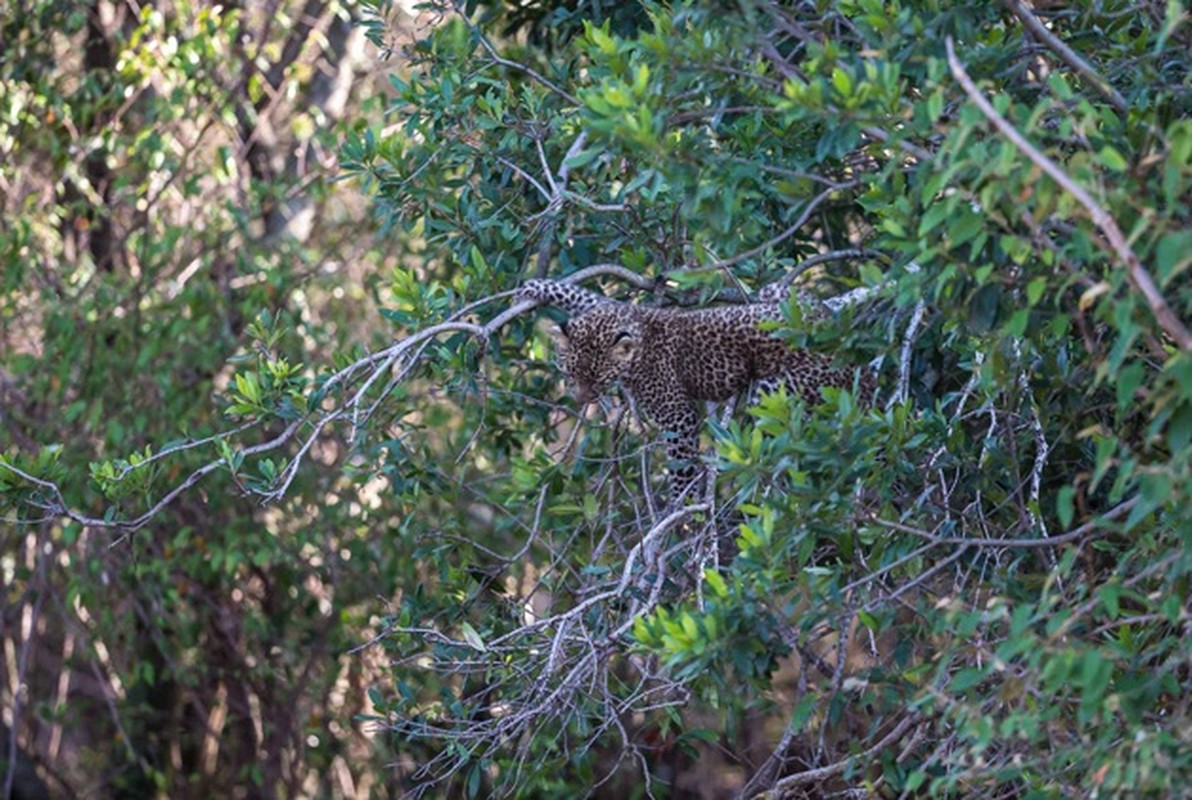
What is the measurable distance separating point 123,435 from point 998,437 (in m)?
4.11

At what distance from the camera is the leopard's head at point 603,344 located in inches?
163

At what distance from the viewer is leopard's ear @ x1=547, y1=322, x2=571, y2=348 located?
4227 millimetres

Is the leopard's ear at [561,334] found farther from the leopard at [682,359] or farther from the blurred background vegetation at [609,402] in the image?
the blurred background vegetation at [609,402]

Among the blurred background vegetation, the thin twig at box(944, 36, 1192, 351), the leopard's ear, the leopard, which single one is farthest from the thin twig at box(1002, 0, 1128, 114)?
the leopard's ear

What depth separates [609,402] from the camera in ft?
16.0

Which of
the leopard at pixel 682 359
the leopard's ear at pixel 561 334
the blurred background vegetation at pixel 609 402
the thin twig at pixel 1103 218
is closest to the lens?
the thin twig at pixel 1103 218

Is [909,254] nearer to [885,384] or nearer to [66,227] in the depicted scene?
[885,384]

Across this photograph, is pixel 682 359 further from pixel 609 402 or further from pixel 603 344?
pixel 609 402

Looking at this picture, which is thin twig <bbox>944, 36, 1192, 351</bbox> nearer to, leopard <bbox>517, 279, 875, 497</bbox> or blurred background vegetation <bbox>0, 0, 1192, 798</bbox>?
blurred background vegetation <bbox>0, 0, 1192, 798</bbox>

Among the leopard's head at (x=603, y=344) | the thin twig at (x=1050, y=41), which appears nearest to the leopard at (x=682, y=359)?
the leopard's head at (x=603, y=344)

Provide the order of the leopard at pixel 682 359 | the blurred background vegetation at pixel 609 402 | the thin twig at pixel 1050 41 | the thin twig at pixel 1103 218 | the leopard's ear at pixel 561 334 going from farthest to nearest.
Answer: the leopard's ear at pixel 561 334, the leopard at pixel 682 359, the thin twig at pixel 1050 41, the blurred background vegetation at pixel 609 402, the thin twig at pixel 1103 218

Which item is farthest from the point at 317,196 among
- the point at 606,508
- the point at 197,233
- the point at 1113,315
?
the point at 1113,315

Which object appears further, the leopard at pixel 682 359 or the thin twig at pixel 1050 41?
the leopard at pixel 682 359

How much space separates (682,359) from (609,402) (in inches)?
28.4
